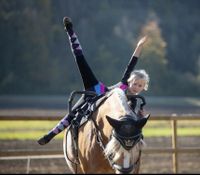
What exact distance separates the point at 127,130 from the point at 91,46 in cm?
5575

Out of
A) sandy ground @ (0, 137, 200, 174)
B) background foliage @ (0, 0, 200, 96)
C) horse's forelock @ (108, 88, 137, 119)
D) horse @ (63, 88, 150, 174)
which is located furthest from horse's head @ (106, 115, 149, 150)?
background foliage @ (0, 0, 200, 96)

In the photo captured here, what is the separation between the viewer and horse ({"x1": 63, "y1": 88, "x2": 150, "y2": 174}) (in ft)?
12.8

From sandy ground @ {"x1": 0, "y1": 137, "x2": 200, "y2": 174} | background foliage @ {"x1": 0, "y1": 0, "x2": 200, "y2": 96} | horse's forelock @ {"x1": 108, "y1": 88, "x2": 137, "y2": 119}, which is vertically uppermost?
background foliage @ {"x1": 0, "y1": 0, "x2": 200, "y2": 96}

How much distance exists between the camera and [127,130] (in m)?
3.98

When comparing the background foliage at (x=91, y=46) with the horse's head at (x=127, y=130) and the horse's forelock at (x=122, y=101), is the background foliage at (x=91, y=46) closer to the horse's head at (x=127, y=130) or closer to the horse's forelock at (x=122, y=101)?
the horse's forelock at (x=122, y=101)

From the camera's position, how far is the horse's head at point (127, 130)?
3.91 meters

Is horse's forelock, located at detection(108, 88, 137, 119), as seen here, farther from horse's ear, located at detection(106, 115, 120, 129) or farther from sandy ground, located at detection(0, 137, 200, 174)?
sandy ground, located at detection(0, 137, 200, 174)

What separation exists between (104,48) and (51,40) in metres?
6.73

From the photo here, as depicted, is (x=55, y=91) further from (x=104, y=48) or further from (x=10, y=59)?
(x=104, y=48)

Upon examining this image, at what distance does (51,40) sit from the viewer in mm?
55406

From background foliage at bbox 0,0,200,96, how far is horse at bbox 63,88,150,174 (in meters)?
42.1

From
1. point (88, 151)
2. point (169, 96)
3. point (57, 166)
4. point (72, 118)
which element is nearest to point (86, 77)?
point (72, 118)

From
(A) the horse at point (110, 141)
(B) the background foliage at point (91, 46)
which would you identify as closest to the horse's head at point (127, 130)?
(A) the horse at point (110, 141)

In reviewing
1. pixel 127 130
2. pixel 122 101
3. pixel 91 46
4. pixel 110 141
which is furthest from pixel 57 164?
pixel 91 46
